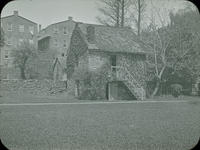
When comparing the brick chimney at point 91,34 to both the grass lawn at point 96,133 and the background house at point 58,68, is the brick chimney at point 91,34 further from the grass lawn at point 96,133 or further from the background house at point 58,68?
the grass lawn at point 96,133

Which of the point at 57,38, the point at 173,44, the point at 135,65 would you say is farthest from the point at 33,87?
the point at 57,38

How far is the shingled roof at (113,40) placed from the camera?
99.3 ft

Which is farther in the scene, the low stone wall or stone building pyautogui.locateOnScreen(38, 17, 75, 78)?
stone building pyautogui.locateOnScreen(38, 17, 75, 78)

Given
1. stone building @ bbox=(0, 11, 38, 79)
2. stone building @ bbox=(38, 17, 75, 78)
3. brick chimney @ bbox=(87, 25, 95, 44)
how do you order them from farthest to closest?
stone building @ bbox=(38, 17, 75, 78)
stone building @ bbox=(0, 11, 38, 79)
brick chimney @ bbox=(87, 25, 95, 44)

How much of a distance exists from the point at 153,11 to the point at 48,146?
25011 mm

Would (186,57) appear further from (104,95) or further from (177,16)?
(104,95)

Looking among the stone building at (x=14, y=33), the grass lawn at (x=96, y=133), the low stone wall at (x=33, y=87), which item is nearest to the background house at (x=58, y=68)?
the stone building at (x=14, y=33)

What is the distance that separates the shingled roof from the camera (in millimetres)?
30281

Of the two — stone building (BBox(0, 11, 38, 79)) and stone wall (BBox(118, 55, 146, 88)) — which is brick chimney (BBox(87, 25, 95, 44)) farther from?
stone building (BBox(0, 11, 38, 79))

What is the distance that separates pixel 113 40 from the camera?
104 ft

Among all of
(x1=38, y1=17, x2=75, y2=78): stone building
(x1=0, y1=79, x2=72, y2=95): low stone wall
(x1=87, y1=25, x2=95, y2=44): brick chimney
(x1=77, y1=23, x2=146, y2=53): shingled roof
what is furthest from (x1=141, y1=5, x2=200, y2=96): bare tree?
(x1=38, y1=17, x2=75, y2=78): stone building

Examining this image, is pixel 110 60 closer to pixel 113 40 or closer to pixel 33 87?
pixel 113 40

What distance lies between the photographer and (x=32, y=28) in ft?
177

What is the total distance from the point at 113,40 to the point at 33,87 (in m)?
8.73
